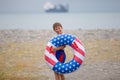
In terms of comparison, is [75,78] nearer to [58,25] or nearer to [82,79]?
[82,79]

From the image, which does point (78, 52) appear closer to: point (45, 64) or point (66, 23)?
point (45, 64)

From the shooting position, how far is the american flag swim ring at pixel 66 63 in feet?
20.2

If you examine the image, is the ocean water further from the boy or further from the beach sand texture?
the boy

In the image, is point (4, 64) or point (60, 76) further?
point (4, 64)

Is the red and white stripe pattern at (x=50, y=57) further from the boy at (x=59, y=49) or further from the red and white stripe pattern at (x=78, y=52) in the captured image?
the red and white stripe pattern at (x=78, y=52)

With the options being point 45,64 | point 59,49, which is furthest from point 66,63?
point 45,64

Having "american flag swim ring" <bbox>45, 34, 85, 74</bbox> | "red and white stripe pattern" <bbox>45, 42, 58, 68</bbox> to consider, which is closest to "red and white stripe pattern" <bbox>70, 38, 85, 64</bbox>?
"american flag swim ring" <bbox>45, 34, 85, 74</bbox>

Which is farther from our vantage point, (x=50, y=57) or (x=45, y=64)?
(x=45, y=64)

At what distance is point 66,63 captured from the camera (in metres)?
6.22

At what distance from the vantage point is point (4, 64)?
908 centimetres

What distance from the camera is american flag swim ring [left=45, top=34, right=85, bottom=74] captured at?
616cm

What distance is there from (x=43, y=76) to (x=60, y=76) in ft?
4.26

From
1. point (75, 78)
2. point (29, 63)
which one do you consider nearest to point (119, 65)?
point (75, 78)

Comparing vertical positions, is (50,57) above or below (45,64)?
above
